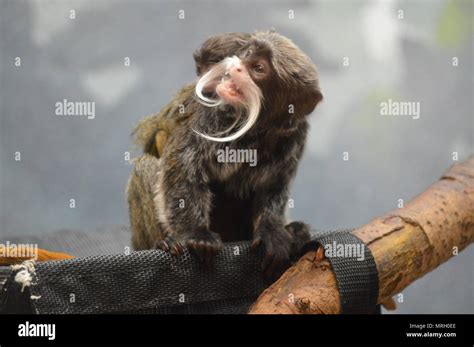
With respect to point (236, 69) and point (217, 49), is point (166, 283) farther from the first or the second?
point (217, 49)

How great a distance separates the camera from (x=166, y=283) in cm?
233

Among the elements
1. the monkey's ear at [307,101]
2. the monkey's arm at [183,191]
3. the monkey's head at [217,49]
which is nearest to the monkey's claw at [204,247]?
the monkey's arm at [183,191]

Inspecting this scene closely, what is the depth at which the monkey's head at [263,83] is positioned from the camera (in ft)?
8.65

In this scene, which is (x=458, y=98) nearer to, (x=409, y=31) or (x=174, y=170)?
(x=409, y=31)

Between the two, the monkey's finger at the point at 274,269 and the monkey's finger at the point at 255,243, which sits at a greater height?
the monkey's finger at the point at 255,243

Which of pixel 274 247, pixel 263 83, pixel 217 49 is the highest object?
pixel 217 49

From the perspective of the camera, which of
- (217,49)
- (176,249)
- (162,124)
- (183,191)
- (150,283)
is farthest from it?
(162,124)

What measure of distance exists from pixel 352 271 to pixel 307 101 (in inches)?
31.8

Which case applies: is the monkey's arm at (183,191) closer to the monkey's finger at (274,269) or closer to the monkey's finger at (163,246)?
the monkey's finger at (163,246)

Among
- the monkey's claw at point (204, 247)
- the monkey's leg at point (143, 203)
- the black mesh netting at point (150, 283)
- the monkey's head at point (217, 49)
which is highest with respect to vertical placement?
the monkey's head at point (217, 49)

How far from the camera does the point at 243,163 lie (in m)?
2.79

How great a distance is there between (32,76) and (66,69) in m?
0.23

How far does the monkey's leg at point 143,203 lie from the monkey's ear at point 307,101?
2.29 feet

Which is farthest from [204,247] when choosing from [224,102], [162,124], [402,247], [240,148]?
[162,124]
